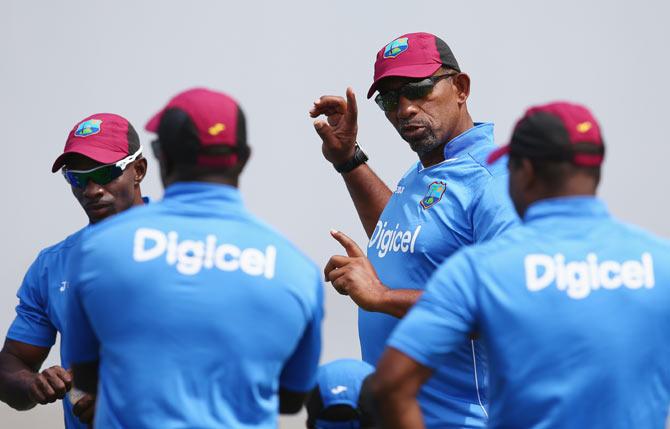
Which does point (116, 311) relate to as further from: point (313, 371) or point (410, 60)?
point (410, 60)

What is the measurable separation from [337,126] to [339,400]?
2.10 m

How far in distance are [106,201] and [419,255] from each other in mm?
1466

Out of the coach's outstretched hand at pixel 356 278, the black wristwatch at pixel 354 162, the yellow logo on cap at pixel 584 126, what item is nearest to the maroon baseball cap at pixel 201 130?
the yellow logo on cap at pixel 584 126

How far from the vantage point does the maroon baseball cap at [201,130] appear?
10.0ft

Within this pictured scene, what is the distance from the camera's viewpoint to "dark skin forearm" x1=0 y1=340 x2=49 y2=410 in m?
4.68

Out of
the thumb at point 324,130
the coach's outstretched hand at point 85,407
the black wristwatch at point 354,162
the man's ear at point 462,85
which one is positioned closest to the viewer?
the coach's outstretched hand at point 85,407

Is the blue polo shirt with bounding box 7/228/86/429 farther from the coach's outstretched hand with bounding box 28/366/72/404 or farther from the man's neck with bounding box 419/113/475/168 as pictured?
the man's neck with bounding box 419/113/475/168

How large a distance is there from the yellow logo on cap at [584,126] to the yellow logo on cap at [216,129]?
3.03ft

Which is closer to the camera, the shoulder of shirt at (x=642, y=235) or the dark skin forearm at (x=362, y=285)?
the shoulder of shirt at (x=642, y=235)

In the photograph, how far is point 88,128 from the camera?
5129 millimetres

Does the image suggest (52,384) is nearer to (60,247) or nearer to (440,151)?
(60,247)

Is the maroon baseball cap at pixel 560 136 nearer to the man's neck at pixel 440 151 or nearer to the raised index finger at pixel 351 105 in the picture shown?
the man's neck at pixel 440 151

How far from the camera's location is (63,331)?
15.6 ft

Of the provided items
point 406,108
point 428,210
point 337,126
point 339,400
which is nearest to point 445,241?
point 428,210
